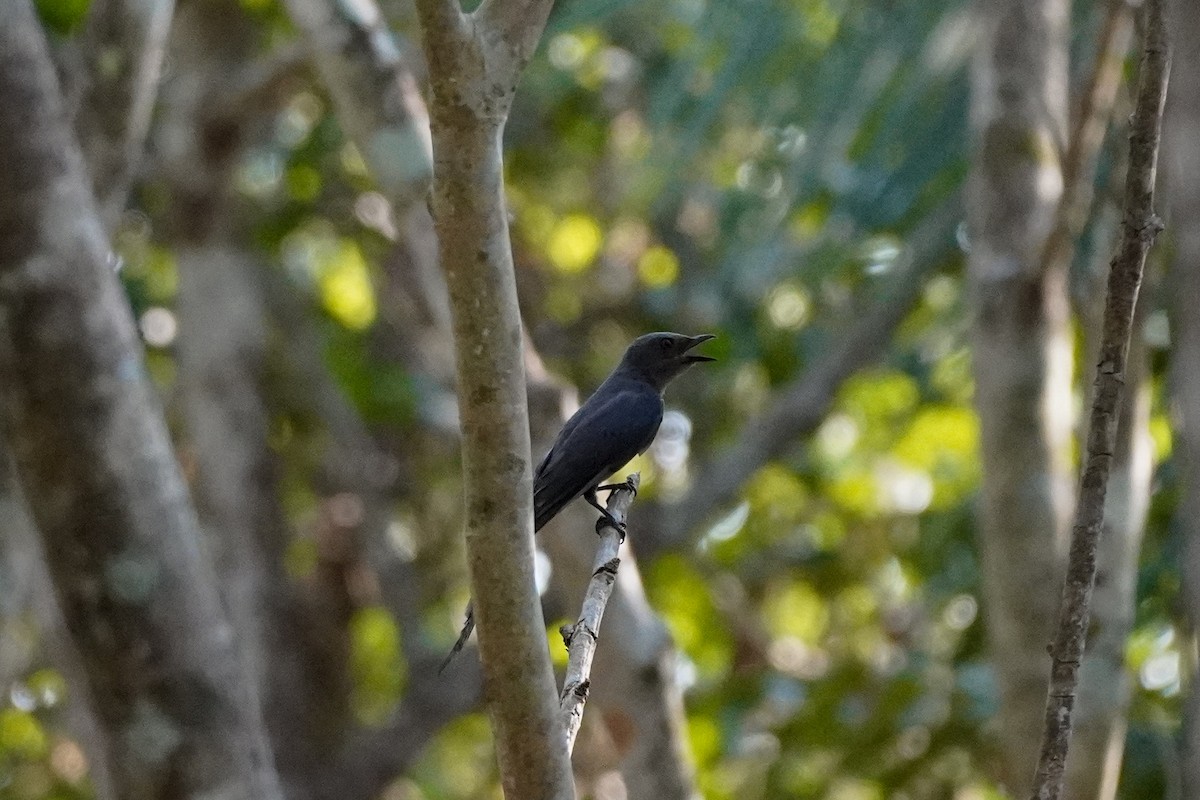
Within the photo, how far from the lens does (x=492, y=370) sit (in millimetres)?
2773

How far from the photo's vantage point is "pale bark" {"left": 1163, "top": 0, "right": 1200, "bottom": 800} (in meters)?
2.88

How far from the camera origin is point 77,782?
10148 mm

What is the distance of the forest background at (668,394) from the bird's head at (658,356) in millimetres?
832

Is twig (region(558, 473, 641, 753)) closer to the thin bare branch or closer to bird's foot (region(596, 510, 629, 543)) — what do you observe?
bird's foot (region(596, 510, 629, 543))

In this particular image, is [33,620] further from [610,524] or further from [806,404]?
[610,524]

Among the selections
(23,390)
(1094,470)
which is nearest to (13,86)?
A: (23,390)

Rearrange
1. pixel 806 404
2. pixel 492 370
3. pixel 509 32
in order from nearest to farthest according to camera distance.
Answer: pixel 492 370 → pixel 509 32 → pixel 806 404

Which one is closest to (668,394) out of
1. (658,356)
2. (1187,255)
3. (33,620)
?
(658,356)

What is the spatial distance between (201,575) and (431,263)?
218cm

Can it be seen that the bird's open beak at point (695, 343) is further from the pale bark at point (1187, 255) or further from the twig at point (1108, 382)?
the twig at point (1108, 382)

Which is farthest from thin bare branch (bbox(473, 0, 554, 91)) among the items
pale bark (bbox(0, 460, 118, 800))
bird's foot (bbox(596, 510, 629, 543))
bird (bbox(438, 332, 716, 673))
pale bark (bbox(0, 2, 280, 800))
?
bird (bbox(438, 332, 716, 673))

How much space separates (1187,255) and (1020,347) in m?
2.74

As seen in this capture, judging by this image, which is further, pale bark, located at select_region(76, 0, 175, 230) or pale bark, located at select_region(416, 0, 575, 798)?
pale bark, located at select_region(76, 0, 175, 230)

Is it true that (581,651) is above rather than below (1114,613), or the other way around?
below
